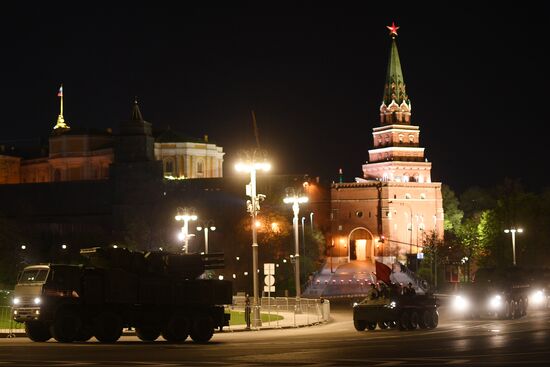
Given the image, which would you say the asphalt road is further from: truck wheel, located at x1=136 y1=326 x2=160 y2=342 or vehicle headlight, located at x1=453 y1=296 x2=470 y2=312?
vehicle headlight, located at x1=453 y1=296 x2=470 y2=312

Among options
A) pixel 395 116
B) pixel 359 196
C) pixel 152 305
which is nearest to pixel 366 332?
pixel 152 305

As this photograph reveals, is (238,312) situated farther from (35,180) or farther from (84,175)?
(35,180)

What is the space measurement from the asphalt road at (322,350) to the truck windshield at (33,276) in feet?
6.73

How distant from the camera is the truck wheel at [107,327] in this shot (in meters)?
37.0

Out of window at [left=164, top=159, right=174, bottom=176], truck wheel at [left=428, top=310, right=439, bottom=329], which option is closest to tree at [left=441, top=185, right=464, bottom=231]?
window at [left=164, top=159, right=174, bottom=176]

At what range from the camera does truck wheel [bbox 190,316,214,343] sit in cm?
3831

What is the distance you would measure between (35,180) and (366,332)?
15621cm

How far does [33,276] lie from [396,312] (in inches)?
554

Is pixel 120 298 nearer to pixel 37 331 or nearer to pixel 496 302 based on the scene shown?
pixel 37 331

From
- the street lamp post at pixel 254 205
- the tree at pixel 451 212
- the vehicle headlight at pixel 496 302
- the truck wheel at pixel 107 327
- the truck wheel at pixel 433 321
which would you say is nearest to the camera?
the truck wheel at pixel 107 327

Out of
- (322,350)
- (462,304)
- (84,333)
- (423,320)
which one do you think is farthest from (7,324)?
(322,350)

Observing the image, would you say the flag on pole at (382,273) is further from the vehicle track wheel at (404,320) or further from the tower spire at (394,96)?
the tower spire at (394,96)

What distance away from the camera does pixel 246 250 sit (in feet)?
390

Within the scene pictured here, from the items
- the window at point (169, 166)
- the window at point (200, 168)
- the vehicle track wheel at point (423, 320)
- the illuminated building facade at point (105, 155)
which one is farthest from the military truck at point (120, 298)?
the window at point (200, 168)
